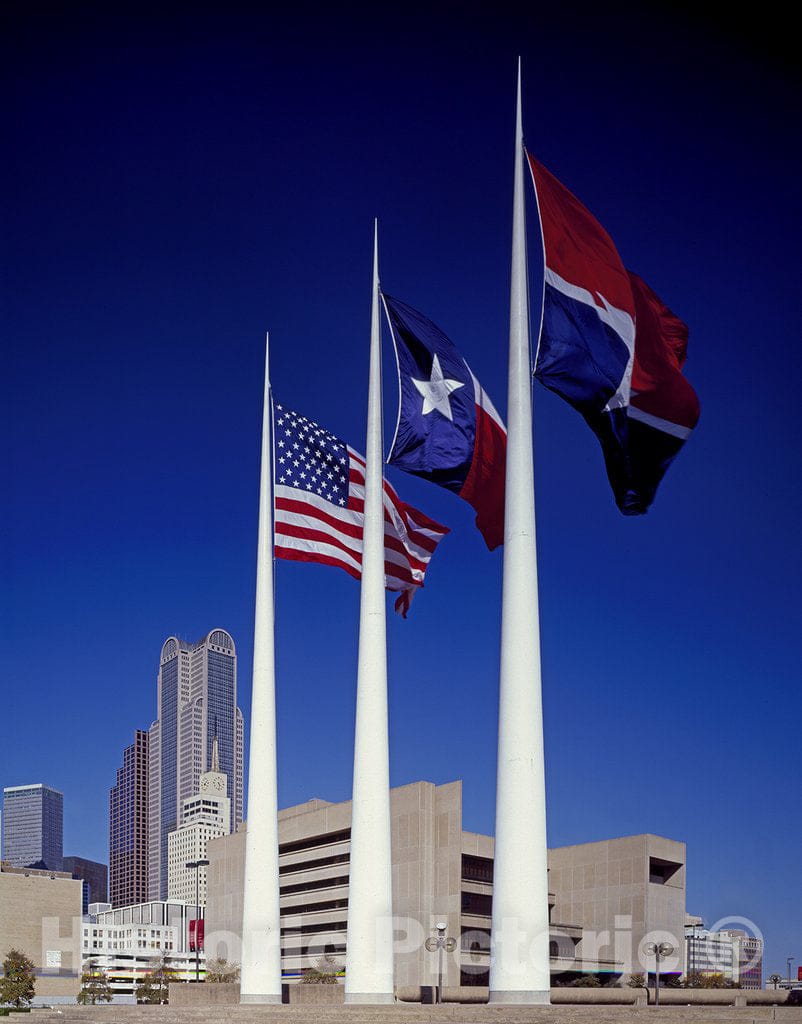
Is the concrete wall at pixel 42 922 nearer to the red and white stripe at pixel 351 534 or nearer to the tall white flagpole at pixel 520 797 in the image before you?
the red and white stripe at pixel 351 534

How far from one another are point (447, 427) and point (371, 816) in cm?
1062

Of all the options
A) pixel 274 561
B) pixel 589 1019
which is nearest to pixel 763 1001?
pixel 274 561

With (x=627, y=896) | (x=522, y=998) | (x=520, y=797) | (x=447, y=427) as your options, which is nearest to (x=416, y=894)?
(x=627, y=896)

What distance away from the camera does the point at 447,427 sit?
1289 inches

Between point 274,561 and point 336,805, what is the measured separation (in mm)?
67923

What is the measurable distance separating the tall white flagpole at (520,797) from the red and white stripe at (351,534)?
9086 mm

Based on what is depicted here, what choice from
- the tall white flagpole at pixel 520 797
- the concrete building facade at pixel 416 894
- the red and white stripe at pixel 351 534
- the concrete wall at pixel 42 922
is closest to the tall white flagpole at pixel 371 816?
the red and white stripe at pixel 351 534

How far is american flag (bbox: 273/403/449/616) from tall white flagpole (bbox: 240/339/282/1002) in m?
3.00

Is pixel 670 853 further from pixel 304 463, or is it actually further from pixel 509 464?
pixel 509 464

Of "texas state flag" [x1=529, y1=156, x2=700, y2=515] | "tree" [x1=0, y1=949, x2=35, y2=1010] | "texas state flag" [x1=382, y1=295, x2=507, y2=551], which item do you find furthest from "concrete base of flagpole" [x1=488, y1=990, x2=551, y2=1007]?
"tree" [x1=0, y1=949, x2=35, y2=1010]

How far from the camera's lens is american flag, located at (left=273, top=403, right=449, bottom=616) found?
3681cm

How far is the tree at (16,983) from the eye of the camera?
105750 mm

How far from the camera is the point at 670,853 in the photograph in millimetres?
105750

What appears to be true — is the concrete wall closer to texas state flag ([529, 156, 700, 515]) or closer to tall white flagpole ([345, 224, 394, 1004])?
tall white flagpole ([345, 224, 394, 1004])
